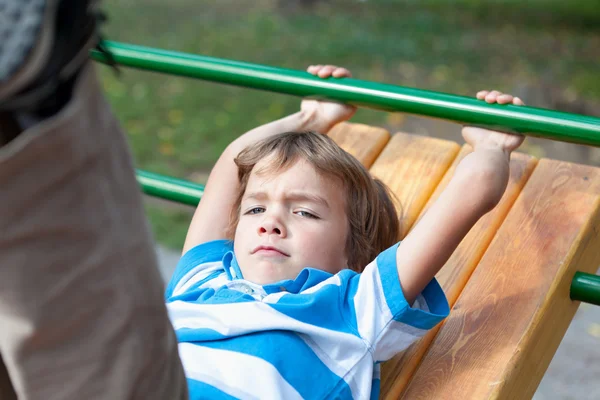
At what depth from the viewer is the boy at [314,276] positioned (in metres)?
1.55

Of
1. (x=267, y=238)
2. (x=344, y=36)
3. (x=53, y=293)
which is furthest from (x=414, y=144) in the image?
(x=344, y=36)

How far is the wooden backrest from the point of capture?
5.55 feet

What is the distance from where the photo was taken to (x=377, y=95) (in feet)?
6.47

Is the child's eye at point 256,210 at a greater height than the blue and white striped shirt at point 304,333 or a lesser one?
greater

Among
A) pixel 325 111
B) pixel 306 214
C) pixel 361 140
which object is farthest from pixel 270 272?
pixel 361 140

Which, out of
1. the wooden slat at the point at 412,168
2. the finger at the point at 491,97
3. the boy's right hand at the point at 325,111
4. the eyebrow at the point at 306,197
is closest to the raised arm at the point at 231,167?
the boy's right hand at the point at 325,111

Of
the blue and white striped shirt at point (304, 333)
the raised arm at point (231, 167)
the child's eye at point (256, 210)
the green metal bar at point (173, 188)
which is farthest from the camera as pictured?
the green metal bar at point (173, 188)

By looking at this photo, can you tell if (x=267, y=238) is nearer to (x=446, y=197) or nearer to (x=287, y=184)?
(x=287, y=184)

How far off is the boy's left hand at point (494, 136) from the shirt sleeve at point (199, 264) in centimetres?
65

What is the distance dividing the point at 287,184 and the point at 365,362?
452 mm

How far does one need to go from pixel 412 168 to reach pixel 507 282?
504 mm

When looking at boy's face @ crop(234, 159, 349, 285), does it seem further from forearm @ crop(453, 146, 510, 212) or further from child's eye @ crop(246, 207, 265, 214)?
forearm @ crop(453, 146, 510, 212)

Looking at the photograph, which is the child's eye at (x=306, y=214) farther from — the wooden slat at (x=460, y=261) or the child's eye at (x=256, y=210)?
the wooden slat at (x=460, y=261)

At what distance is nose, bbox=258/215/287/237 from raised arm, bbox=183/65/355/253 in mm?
319
